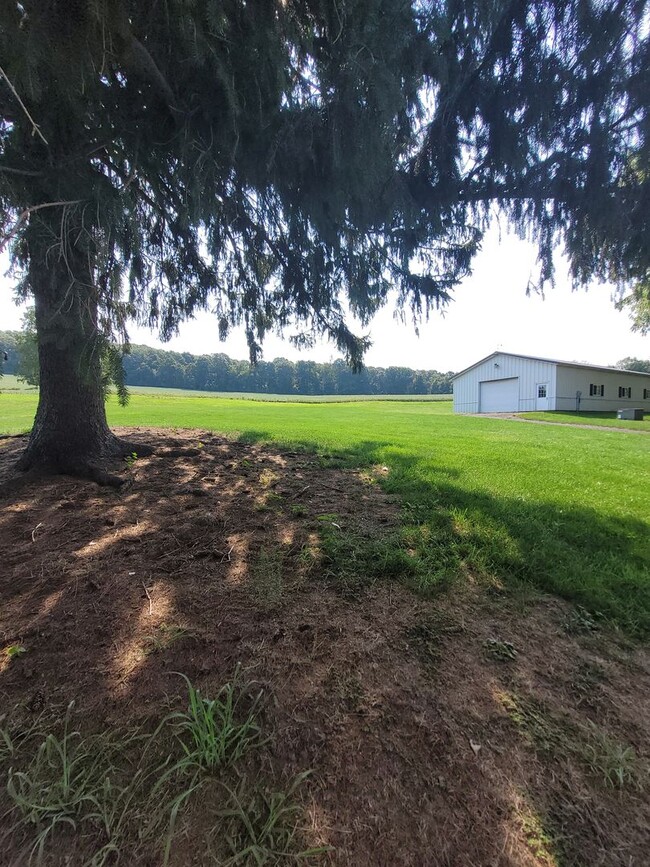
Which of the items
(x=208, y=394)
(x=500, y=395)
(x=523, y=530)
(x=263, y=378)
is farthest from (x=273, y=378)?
(x=523, y=530)

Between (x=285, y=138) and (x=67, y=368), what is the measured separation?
3.31m

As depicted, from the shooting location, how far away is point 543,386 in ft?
77.2

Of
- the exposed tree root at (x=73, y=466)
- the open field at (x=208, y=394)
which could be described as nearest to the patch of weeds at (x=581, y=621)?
the exposed tree root at (x=73, y=466)

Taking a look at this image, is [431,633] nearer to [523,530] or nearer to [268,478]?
[523,530]

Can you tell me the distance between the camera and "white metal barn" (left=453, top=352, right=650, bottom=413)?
912 inches

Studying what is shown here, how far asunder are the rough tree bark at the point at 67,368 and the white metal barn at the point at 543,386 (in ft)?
84.4

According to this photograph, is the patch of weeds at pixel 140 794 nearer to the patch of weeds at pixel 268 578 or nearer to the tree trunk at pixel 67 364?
the patch of weeds at pixel 268 578

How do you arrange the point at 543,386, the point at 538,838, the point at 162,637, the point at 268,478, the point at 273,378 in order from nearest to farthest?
the point at 538,838 < the point at 162,637 < the point at 268,478 < the point at 543,386 < the point at 273,378

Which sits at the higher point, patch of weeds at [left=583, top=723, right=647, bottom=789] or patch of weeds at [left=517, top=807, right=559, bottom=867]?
patch of weeds at [left=583, top=723, right=647, bottom=789]

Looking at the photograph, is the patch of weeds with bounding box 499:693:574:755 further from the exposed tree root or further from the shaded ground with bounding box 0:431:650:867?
the exposed tree root

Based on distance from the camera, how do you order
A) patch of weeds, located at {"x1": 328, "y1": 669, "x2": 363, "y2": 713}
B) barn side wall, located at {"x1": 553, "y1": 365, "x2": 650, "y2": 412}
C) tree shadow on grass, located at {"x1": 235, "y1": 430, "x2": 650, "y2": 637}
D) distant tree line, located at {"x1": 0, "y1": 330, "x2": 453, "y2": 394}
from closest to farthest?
patch of weeds, located at {"x1": 328, "y1": 669, "x2": 363, "y2": 713}, tree shadow on grass, located at {"x1": 235, "y1": 430, "x2": 650, "y2": 637}, barn side wall, located at {"x1": 553, "y1": 365, "x2": 650, "y2": 412}, distant tree line, located at {"x1": 0, "y1": 330, "x2": 453, "y2": 394}

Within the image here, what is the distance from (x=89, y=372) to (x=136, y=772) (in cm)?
246

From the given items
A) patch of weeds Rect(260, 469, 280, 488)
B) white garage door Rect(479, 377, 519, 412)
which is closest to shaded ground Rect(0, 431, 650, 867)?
patch of weeds Rect(260, 469, 280, 488)

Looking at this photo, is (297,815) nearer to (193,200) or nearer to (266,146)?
(193,200)
